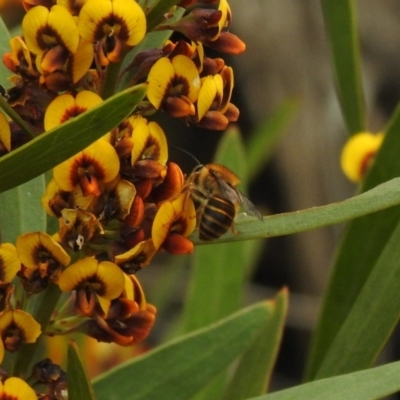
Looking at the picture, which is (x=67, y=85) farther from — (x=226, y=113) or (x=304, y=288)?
(x=304, y=288)

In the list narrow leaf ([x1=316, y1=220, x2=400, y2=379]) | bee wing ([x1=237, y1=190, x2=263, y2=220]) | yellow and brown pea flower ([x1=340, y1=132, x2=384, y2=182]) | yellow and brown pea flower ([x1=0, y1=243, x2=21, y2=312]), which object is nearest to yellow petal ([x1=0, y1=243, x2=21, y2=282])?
yellow and brown pea flower ([x1=0, y1=243, x2=21, y2=312])

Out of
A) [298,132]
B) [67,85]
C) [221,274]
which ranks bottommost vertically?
[298,132]

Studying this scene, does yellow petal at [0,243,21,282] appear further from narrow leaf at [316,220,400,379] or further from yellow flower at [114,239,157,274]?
narrow leaf at [316,220,400,379]

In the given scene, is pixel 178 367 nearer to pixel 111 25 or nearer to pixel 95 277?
pixel 95 277

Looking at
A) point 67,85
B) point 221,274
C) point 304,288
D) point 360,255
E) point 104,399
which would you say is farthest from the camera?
point 304,288

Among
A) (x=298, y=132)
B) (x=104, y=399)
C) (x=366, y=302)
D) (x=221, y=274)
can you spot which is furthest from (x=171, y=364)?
(x=298, y=132)

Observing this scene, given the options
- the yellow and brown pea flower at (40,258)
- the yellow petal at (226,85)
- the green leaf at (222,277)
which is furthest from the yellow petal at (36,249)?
the green leaf at (222,277)
